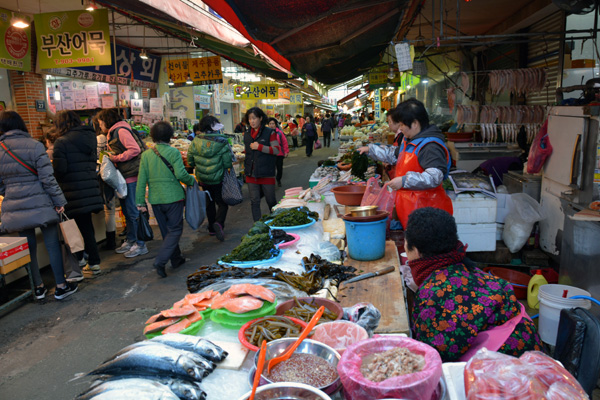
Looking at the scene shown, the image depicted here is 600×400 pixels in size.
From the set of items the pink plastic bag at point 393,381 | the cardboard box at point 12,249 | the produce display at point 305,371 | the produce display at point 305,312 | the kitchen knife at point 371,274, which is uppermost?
the pink plastic bag at point 393,381

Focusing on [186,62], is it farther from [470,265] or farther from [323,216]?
[470,265]

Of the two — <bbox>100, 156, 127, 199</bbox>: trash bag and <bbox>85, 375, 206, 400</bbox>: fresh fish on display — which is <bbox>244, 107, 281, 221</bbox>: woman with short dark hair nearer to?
<bbox>100, 156, 127, 199</bbox>: trash bag

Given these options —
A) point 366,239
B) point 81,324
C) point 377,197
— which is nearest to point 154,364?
point 366,239

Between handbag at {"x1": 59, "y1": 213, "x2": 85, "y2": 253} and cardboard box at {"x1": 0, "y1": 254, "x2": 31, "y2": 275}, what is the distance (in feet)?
1.59

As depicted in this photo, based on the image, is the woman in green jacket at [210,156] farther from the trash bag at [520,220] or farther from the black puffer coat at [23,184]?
the trash bag at [520,220]

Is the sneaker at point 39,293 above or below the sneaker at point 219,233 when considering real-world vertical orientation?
below

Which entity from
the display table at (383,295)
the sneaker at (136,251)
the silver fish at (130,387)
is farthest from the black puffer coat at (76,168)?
the silver fish at (130,387)

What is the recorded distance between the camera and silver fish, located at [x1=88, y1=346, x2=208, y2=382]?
1.63 m

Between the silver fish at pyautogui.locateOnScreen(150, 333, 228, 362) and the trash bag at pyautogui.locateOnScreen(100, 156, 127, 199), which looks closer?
the silver fish at pyautogui.locateOnScreen(150, 333, 228, 362)

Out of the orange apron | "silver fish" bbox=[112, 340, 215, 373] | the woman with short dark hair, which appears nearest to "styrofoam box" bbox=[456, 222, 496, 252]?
the orange apron

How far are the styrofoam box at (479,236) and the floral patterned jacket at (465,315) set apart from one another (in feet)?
11.3

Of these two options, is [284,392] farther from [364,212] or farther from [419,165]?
[419,165]

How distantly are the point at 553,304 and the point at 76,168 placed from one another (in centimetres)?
603

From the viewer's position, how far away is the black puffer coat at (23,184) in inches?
197
